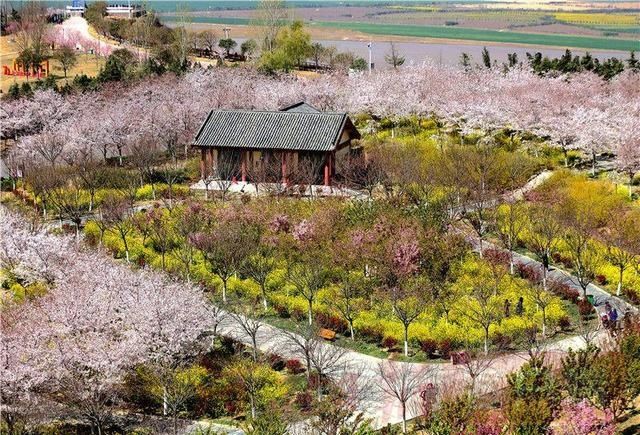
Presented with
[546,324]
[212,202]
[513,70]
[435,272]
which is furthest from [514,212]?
[513,70]

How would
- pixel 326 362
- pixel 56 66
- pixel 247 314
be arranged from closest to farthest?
pixel 326 362
pixel 247 314
pixel 56 66

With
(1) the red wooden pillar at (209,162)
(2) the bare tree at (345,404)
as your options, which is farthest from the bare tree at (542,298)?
(1) the red wooden pillar at (209,162)

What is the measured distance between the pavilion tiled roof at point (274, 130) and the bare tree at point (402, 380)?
19.5 meters

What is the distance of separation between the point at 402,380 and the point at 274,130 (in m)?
24.9

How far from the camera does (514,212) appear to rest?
35281 mm

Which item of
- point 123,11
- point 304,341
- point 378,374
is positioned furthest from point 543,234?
point 123,11

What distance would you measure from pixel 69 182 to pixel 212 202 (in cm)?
895

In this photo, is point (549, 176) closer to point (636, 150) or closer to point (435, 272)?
point (636, 150)

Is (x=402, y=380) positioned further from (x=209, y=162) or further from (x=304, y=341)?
(x=209, y=162)

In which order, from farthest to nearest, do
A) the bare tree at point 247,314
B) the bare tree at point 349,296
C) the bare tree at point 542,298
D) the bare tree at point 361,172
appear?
the bare tree at point 361,172
the bare tree at point 349,296
the bare tree at point 247,314
the bare tree at point 542,298

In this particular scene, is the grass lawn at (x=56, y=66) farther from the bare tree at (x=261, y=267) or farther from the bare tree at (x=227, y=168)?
the bare tree at (x=261, y=267)

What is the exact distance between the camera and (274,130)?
4419 centimetres

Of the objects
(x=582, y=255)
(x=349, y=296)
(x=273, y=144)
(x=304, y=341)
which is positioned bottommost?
(x=304, y=341)

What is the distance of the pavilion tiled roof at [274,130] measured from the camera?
43.2 m
